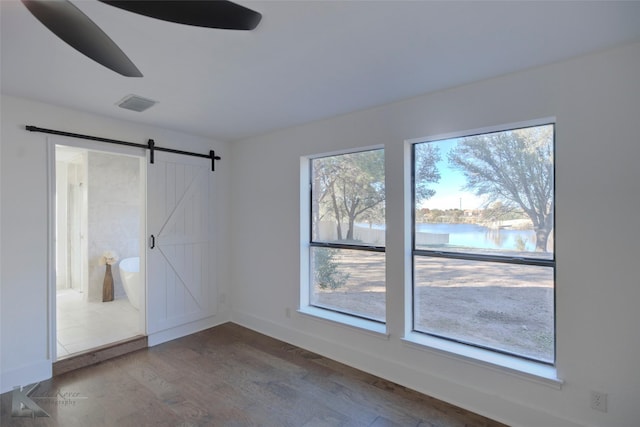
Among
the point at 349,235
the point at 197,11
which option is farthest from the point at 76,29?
the point at 349,235

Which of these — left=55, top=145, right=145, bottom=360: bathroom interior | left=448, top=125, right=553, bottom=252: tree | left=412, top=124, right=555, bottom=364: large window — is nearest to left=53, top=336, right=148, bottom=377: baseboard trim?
left=55, top=145, right=145, bottom=360: bathroom interior

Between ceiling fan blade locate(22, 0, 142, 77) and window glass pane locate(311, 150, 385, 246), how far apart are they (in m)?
2.17

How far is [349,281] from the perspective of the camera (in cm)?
337

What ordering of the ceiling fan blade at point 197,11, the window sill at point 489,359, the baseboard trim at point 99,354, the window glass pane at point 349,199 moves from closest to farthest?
the ceiling fan blade at point 197,11 < the window sill at point 489,359 < the baseboard trim at point 99,354 < the window glass pane at point 349,199

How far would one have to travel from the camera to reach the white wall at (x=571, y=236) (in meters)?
1.90

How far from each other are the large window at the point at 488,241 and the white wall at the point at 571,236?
0.16 m

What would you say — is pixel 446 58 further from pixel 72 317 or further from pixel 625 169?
pixel 72 317

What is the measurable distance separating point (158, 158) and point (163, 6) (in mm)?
2772

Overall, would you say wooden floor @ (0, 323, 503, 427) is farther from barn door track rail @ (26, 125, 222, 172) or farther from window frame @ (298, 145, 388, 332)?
barn door track rail @ (26, 125, 222, 172)

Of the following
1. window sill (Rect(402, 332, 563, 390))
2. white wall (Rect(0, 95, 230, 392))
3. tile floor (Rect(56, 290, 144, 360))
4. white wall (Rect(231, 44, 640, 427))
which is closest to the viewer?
white wall (Rect(231, 44, 640, 427))

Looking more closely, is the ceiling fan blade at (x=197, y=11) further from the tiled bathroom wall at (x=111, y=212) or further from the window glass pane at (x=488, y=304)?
the tiled bathroom wall at (x=111, y=212)

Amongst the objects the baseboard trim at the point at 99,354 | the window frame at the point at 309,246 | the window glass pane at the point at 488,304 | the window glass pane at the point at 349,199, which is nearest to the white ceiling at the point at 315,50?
the window glass pane at the point at 349,199

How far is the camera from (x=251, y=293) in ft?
13.7

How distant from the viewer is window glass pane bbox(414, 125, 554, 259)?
2.28 metres
